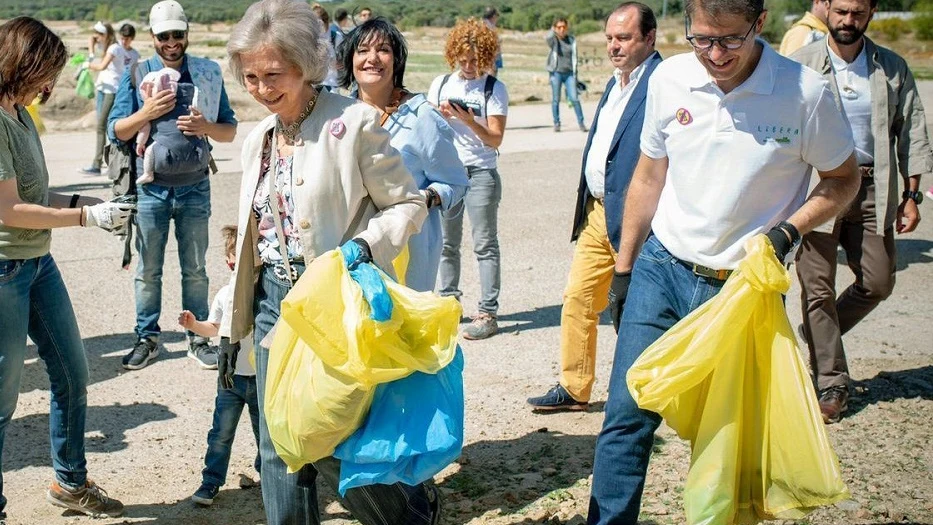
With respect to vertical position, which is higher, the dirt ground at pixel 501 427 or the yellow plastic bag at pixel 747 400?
the yellow plastic bag at pixel 747 400

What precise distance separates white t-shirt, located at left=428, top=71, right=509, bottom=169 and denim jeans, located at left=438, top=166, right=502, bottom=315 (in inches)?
3.7

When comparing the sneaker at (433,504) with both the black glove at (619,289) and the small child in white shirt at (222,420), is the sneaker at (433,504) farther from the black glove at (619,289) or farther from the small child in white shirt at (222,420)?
the small child in white shirt at (222,420)

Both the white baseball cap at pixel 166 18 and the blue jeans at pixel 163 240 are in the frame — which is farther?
the blue jeans at pixel 163 240

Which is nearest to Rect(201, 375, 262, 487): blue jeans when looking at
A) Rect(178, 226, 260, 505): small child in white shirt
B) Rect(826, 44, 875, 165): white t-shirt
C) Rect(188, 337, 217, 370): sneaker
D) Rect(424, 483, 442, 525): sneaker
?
Rect(178, 226, 260, 505): small child in white shirt

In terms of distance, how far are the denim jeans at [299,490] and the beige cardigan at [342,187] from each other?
163mm

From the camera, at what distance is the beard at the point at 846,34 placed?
552 cm

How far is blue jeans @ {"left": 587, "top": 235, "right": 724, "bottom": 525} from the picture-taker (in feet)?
12.4

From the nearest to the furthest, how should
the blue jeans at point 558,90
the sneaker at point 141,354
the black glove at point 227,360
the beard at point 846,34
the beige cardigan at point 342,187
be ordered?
the beige cardigan at point 342,187
the black glove at point 227,360
the beard at point 846,34
the sneaker at point 141,354
the blue jeans at point 558,90

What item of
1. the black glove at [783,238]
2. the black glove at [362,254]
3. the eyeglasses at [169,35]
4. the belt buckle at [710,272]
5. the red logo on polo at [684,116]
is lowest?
the belt buckle at [710,272]

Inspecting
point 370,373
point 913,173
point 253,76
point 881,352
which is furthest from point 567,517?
point 881,352

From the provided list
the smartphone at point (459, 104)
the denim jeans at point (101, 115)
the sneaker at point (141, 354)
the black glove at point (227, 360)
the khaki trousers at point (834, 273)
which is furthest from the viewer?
the denim jeans at point (101, 115)

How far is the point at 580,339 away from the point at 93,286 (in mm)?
4616

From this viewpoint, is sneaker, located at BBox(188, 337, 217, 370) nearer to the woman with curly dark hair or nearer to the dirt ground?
the dirt ground

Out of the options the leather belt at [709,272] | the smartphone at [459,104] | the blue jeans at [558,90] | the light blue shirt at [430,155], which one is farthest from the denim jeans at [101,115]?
the leather belt at [709,272]
